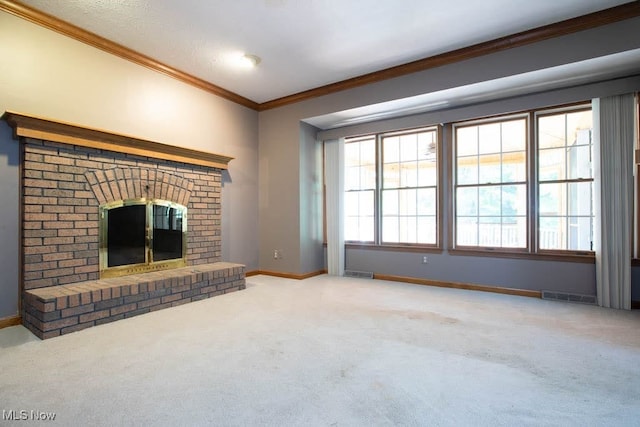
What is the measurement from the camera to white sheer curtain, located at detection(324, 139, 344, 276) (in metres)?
5.32

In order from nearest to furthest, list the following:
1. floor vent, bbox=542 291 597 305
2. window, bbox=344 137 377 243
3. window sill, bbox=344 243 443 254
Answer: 1. floor vent, bbox=542 291 597 305
2. window sill, bbox=344 243 443 254
3. window, bbox=344 137 377 243

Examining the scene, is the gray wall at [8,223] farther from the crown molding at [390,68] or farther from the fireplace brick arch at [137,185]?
the crown molding at [390,68]

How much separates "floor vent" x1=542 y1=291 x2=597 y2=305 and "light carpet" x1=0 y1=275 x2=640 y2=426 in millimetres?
343

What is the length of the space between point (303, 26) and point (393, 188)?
2716 millimetres

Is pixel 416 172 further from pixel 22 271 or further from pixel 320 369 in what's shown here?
pixel 22 271

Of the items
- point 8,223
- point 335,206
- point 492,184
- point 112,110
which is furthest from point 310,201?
point 8,223

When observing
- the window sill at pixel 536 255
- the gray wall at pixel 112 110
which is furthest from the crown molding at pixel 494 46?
the window sill at pixel 536 255

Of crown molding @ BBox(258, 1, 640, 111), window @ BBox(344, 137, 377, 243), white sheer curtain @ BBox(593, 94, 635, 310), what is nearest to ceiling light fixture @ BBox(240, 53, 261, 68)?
crown molding @ BBox(258, 1, 640, 111)

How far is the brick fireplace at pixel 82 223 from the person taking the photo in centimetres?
278

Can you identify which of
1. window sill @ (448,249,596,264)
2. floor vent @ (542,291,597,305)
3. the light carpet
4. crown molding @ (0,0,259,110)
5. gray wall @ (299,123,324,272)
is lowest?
the light carpet

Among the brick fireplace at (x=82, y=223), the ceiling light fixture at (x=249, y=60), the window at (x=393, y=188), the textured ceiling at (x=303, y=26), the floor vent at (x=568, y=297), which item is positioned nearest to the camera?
the brick fireplace at (x=82, y=223)

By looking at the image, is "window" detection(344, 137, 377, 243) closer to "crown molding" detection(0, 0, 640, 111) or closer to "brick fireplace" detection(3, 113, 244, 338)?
"crown molding" detection(0, 0, 640, 111)

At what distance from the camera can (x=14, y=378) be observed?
1904 millimetres

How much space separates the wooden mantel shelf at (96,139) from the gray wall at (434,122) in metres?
1.22
